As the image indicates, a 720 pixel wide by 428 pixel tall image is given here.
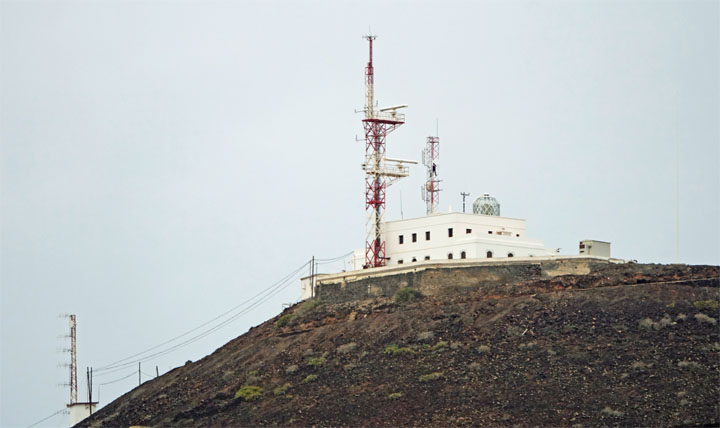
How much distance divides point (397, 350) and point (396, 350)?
0.08 meters

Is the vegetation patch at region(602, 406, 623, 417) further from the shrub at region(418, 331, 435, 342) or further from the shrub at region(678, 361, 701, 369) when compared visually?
the shrub at region(418, 331, 435, 342)

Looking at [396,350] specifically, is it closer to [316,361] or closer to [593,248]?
[316,361]

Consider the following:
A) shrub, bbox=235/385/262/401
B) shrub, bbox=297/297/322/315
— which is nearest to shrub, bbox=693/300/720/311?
shrub, bbox=235/385/262/401

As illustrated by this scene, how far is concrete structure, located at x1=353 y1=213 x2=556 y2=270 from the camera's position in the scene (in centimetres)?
9500

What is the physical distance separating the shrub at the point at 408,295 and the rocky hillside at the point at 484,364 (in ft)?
0.27

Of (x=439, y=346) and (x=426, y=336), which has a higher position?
(x=426, y=336)

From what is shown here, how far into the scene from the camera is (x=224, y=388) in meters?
88.1

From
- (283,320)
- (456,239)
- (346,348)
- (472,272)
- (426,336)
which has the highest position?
(456,239)

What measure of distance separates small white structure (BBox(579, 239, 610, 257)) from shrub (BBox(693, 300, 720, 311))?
11.0 m

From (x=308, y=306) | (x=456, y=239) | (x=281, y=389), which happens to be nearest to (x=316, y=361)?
(x=281, y=389)

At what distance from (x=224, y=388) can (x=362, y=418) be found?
465 inches

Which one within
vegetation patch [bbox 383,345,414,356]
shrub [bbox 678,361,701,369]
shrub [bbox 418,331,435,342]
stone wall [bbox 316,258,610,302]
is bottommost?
shrub [bbox 678,361,701,369]

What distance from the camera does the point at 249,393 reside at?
85625mm

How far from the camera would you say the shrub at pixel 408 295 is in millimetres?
92062
